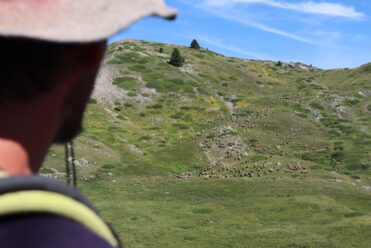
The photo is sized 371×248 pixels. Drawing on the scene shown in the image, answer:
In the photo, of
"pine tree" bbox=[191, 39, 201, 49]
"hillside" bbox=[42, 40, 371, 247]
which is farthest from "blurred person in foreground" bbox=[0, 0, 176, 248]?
"pine tree" bbox=[191, 39, 201, 49]

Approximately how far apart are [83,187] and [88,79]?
39784 millimetres

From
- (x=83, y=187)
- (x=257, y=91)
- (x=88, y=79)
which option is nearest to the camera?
(x=88, y=79)

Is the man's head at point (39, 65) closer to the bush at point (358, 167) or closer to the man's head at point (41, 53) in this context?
the man's head at point (41, 53)

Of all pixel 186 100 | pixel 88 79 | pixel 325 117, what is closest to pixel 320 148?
pixel 325 117

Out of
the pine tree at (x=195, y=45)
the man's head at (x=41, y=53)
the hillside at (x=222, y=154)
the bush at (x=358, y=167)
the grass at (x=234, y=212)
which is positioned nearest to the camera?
the man's head at (x=41, y=53)

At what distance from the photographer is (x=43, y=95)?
1.74 meters

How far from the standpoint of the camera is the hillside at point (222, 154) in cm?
3161

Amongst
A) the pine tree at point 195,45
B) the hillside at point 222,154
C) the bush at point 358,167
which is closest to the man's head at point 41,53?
the hillside at point 222,154

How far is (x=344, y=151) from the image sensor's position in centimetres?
6406

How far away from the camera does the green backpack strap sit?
1.50 m

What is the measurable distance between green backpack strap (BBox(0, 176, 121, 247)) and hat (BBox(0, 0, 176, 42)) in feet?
1.30

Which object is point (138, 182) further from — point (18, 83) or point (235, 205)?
point (18, 83)

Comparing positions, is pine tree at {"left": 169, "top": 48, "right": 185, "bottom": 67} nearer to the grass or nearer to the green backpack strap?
the grass

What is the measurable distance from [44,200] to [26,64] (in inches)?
15.9
